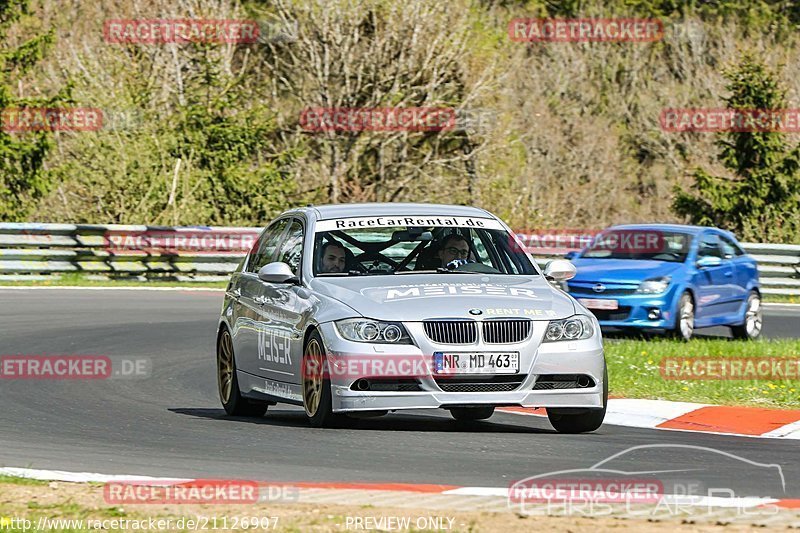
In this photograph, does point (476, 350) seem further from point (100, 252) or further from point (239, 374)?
point (100, 252)

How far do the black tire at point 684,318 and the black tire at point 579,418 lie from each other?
29.9 ft

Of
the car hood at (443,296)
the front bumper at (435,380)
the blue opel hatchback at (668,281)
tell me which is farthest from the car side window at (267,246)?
the blue opel hatchback at (668,281)

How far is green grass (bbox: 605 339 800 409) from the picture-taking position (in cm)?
1295

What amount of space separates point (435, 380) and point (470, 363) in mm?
249

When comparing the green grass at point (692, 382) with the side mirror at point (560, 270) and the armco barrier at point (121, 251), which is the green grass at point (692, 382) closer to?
the side mirror at point (560, 270)

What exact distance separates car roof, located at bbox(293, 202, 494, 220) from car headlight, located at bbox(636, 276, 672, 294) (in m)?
8.04

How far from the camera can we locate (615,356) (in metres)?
15.9

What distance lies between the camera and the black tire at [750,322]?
2119cm

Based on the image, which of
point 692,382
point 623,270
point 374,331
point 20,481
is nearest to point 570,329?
point 374,331

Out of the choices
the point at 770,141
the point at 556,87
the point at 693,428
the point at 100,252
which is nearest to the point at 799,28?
the point at 556,87

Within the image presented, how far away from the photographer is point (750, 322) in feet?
69.9
